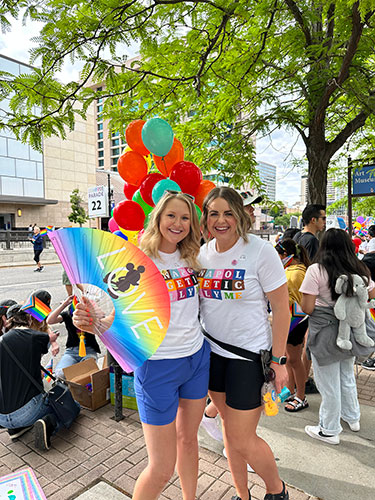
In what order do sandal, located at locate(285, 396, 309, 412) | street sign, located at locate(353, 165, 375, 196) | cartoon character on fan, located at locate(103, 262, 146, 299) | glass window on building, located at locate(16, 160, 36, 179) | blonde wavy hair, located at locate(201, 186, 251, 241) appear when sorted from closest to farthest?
cartoon character on fan, located at locate(103, 262, 146, 299) → blonde wavy hair, located at locate(201, 186, 251, 241) → sandal, located at locate(285, 396, 309, 412) → street sign, located at locate(353, 165, 375, 196) → glass window on building, located at locate(16, 160, 36, 179)

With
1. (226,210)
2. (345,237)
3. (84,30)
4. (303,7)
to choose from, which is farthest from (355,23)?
(226,210)

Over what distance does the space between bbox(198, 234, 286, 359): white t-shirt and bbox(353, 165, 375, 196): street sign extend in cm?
659

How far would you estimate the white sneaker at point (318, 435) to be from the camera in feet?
9.41

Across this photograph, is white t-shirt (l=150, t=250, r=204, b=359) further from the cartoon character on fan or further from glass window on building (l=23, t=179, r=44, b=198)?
glass window on building (l=23, t=179, r=44, b=198)

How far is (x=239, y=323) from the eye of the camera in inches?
77.0

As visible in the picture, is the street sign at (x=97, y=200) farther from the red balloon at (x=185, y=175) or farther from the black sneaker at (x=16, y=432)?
the black sneaker at (x=16, y=432)

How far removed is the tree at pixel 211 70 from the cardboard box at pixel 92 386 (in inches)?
A: 97.4

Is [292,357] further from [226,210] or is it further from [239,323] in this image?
[226,210]

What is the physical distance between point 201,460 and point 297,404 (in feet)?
4.09

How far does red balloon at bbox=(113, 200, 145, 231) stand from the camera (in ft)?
11.0

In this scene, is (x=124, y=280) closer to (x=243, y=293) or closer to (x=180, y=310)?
(x=180, y=310)

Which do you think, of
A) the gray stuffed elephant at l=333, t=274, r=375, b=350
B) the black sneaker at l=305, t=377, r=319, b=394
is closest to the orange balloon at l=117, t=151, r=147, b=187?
the gray stuffed elephant at l=333, t=274, r=375, b=350

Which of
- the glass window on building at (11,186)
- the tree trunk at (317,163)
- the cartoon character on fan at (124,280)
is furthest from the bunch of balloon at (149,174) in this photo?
the glass window on building at (11,186)

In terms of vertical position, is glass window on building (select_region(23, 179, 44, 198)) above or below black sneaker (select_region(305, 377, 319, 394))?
above
